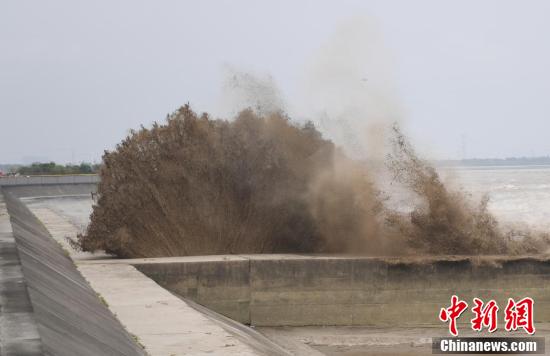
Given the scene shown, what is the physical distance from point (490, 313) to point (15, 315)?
39.3 feet

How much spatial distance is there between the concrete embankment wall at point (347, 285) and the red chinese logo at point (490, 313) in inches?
5.2

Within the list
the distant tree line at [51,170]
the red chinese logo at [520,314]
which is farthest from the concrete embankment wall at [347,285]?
the distant tree line at [51,170]

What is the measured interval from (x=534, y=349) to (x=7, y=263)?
8896mm

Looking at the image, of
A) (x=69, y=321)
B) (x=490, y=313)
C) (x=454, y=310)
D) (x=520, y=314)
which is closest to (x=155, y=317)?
(x=69, y=321)

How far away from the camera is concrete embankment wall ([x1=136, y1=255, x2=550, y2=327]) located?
51.9 ft

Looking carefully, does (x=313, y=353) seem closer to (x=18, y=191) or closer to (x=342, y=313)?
(x=342, y=313)

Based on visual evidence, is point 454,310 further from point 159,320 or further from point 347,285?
point 159,320

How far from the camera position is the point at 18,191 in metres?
66.9

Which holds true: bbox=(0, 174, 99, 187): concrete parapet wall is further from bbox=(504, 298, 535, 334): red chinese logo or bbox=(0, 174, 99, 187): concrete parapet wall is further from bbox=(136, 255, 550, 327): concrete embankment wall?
bbox=(504, 298, 535, 334): red chinese logo

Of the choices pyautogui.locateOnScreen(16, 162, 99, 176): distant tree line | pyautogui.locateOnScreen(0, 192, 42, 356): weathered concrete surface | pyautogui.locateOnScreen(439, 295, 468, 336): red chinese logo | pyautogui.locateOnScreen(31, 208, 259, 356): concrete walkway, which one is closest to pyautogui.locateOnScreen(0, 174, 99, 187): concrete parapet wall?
pyautogui.locateOnScreen(16, 162, 99, 176): distant tree line

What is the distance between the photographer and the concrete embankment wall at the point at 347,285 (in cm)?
1581

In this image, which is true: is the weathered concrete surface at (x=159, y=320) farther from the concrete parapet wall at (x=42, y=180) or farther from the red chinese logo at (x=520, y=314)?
the concrete parapet wall at (x=42, y=180)

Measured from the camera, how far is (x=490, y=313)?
637 inches

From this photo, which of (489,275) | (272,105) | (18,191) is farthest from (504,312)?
(18,191)
